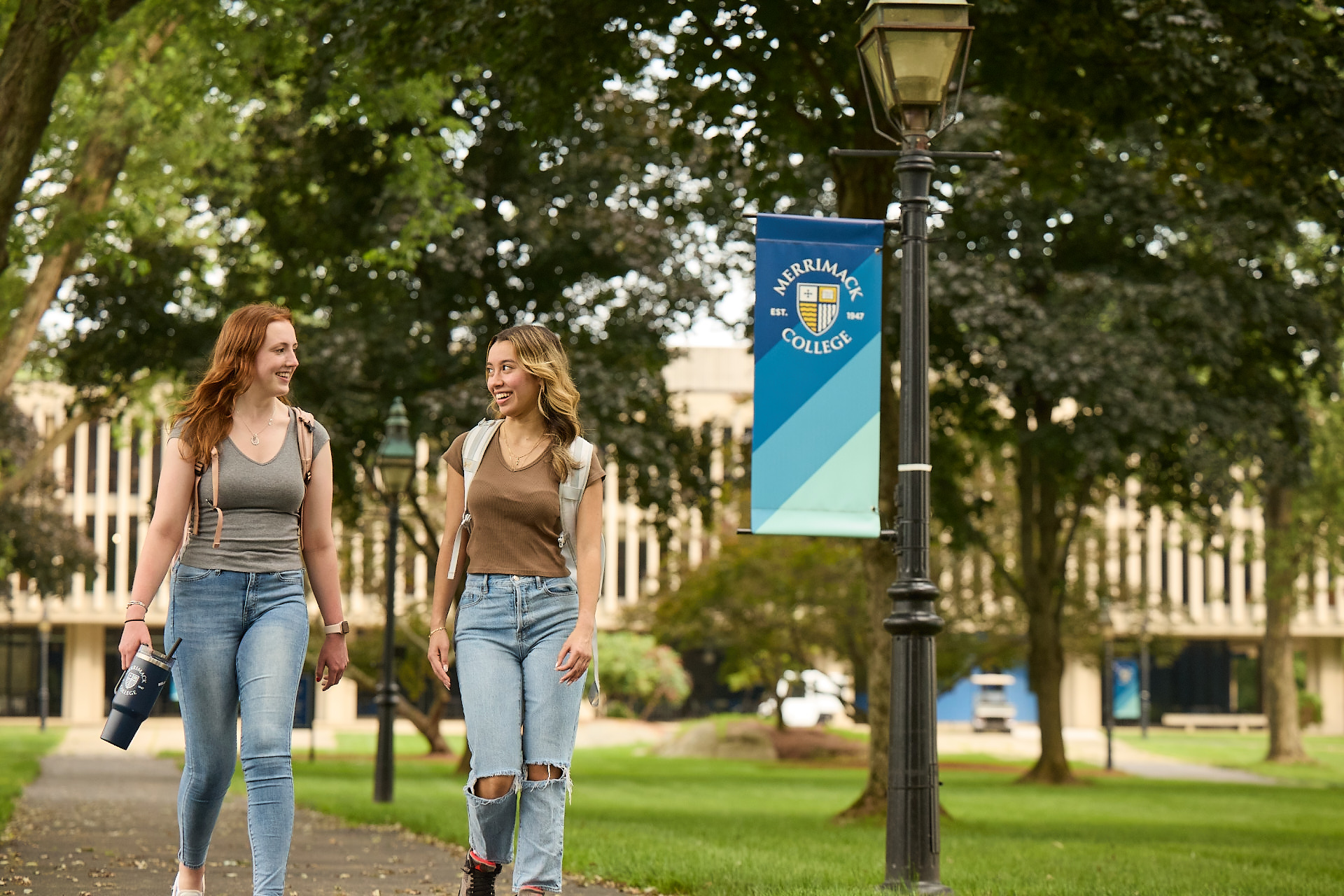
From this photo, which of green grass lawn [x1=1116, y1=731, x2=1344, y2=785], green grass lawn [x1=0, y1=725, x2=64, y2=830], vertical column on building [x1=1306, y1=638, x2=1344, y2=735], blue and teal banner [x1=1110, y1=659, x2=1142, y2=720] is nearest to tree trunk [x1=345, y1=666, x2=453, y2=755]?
green grass lawn [x1=0, y1=725, x2=64, y2=830]

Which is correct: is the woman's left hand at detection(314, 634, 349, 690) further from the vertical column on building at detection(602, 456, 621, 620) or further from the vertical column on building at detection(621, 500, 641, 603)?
the vertical column on building at detection(621, 500, 641, 603)

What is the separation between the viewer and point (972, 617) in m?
35.2

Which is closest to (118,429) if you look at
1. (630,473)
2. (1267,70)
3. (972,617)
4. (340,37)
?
(630,473)

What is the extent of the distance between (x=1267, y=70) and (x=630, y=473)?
448 inches

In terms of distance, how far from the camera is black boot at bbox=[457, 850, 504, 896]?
16.5 ft

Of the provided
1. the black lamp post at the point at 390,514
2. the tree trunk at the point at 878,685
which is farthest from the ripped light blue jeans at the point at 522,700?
the black lamp post at the point at 390,514

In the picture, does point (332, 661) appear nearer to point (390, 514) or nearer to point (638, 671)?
point (390, 514)

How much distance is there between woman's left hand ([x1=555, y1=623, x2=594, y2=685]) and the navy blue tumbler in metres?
1.19

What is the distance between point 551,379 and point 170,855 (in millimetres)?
5839

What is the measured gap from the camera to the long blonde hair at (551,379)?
202 inches

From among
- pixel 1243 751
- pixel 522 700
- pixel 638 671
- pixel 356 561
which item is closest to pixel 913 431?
pixel 522 700

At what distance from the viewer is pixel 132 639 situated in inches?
182

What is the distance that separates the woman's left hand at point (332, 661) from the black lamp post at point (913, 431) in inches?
113

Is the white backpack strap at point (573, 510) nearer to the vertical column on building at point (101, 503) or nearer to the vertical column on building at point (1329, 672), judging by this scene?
the vertical column on building at point (101, 503)
